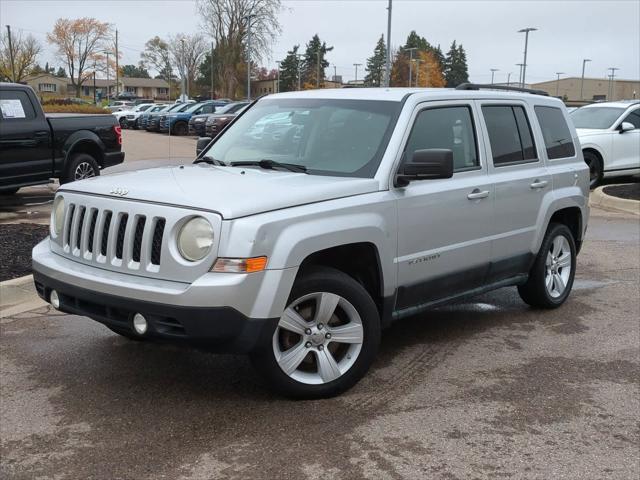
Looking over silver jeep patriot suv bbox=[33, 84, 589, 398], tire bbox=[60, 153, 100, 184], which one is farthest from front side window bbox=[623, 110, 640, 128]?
tire bbox=[60, 153, 100, 184]

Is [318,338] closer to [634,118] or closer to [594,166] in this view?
[594,166]

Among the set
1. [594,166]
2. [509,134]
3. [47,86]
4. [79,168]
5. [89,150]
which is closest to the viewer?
[509,134]

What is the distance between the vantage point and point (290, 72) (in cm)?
10906

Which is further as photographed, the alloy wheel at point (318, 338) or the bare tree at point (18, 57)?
the bare tree at point (18, 57)

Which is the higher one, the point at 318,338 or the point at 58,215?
the point at 58,215

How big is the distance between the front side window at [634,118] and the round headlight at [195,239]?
1377 centimetres

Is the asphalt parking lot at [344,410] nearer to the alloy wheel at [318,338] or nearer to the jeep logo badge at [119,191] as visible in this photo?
the alloy wheel at [318,338]

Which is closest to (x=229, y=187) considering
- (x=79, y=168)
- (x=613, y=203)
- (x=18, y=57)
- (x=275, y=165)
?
(x=275, y=165)

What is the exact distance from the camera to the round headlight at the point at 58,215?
15.1 feet

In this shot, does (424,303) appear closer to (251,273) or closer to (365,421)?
(365,421)

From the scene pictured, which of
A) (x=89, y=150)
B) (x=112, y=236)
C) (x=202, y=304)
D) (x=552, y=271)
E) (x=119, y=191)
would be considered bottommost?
(x=552, y=271)

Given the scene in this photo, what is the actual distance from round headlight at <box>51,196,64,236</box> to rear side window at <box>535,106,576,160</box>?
393 centimetres

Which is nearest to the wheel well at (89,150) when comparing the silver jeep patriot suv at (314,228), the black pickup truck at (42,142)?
the black pickup truck at (42,142)

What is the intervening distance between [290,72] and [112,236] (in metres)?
108
